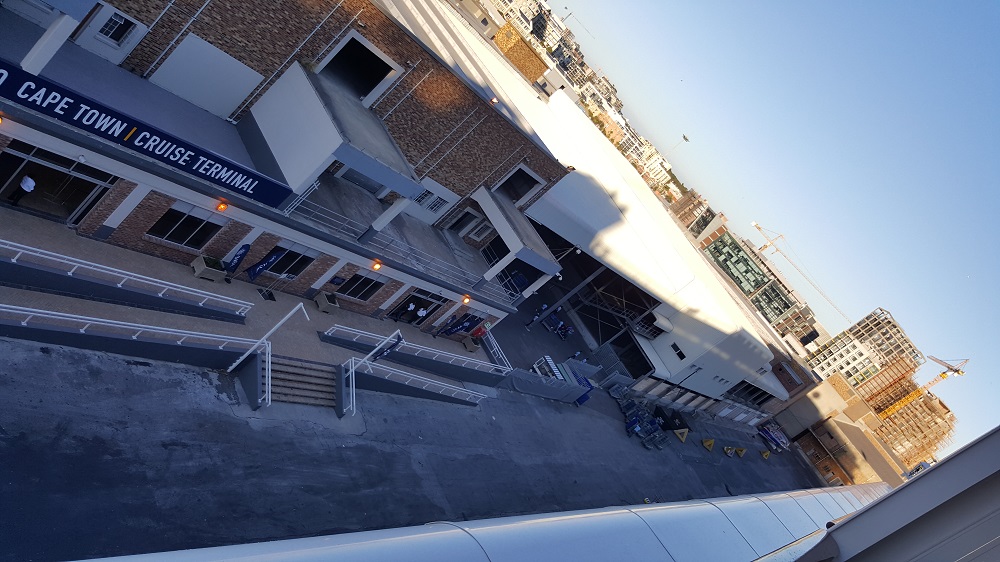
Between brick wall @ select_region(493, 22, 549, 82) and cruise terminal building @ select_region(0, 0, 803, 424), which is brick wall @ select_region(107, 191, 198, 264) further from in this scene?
brick wall @ select_region(493, 22, 549, 82)

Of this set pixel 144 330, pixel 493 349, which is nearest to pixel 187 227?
pixel 144 330

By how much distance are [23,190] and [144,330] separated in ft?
19.5

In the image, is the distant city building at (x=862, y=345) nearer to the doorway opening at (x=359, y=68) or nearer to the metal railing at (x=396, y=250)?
the metal railing at (x=396, y=250)

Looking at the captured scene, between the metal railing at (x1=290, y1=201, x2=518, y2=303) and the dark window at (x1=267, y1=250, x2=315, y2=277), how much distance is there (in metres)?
1.70

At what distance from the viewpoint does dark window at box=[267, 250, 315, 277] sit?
92.0ft

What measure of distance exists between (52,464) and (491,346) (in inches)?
1015

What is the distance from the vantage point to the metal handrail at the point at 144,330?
1833 centimetres

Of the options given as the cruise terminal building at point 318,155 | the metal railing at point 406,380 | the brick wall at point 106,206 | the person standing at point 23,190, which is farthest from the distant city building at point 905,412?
the person standing at point 23,190

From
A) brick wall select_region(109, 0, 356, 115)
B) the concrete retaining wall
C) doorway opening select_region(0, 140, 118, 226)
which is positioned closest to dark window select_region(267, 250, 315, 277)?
the concrete retaining wall

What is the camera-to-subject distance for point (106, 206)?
22.1m

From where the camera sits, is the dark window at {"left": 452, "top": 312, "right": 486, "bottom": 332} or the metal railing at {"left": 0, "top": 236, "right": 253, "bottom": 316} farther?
the dark window at {"left": 452, "top": 312, "right": 486, "bottom": 332}

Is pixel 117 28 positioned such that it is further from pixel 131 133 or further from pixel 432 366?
pixel 432 366

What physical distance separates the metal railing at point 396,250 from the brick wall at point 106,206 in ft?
21.3

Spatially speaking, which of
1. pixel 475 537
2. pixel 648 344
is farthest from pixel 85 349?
pixel 648 344
